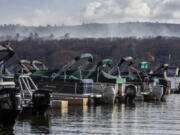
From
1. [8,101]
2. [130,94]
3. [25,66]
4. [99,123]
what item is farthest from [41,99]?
[25,66]

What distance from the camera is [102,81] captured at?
58812 mm

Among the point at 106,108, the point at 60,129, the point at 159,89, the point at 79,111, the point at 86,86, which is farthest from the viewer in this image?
the point at 159,89

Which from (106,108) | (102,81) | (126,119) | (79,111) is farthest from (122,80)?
(126,119)

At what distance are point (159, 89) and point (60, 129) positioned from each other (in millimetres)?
33492

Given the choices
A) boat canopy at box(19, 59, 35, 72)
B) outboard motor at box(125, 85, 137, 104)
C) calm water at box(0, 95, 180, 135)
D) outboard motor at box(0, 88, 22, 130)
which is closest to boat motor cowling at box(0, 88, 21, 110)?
outboard motor at box(0, 88, 22, 130)

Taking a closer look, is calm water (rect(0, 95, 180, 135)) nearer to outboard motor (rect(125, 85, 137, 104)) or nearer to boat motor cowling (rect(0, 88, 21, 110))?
boat motor cowling (rect(0, 88, 21, 110))

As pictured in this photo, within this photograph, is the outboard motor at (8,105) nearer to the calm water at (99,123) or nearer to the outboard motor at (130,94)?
the calm water at (99,123)

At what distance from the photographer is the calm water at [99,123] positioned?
101ft

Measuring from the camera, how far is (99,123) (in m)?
35.1

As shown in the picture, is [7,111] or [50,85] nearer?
[7,111]

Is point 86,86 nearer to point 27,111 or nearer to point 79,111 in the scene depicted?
point 79,111

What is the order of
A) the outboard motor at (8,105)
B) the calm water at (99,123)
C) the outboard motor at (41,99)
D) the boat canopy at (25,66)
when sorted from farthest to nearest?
the boat canopy at (25,66) → the outboard motor at (41,99) → the calm water at (99,123) → the outboard motor at (8,105)

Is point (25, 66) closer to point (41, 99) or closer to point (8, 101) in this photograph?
point (41, 99)

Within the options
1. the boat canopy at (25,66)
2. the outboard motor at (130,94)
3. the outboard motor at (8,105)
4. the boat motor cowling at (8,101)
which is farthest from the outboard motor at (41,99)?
the boat canopy at (25,66)
